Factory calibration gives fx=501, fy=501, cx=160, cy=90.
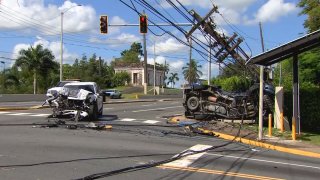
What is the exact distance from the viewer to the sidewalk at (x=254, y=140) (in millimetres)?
16312

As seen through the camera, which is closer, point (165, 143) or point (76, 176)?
point (76, 176)

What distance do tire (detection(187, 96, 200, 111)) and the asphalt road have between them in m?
6.93

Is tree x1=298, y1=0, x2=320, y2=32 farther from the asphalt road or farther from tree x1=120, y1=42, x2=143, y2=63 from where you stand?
tree x1=120, y1=42, x2=143, y2=63

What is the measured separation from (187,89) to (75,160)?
49.1 feet

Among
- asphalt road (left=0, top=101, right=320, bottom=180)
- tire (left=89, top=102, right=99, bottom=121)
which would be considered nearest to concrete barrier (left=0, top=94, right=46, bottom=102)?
tire (left=89, top=102, right=99, bottom=121)

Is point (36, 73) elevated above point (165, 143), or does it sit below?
above

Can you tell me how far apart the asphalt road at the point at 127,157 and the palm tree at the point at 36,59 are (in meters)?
51.3

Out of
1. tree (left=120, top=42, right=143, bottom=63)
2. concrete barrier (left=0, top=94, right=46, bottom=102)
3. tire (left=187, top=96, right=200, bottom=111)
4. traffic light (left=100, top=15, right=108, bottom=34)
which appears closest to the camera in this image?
tire (left=187, top=96, right=200, bottom=111)

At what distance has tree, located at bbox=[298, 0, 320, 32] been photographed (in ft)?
112

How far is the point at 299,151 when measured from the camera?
53.1 feet

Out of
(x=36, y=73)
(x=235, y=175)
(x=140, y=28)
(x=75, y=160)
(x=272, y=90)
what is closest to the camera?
(x=235, y=175)

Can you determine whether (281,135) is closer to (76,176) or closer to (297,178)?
(297,178)

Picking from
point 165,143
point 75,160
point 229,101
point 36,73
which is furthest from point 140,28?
point 36,73

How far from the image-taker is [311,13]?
113ft
